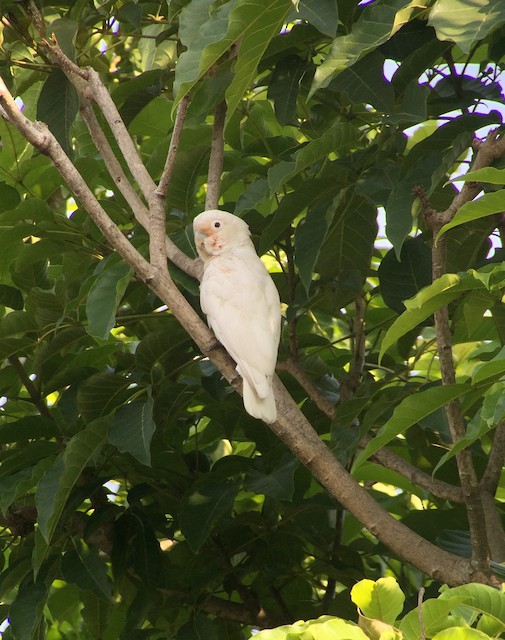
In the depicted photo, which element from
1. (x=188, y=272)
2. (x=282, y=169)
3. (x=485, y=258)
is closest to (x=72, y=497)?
(x=188, y=272)

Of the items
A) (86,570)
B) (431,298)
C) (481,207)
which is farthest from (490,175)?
(86,570)

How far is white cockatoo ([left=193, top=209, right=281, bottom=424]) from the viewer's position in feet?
9.11

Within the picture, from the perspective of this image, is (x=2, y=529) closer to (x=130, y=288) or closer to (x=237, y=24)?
(x=130, y=288)

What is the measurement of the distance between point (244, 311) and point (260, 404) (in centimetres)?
58

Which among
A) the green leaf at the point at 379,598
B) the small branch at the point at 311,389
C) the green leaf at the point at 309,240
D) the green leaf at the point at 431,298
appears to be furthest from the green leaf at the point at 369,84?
the green leaf at the point at 379,598

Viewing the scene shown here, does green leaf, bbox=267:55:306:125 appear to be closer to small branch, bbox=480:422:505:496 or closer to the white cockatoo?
the white cockatoo

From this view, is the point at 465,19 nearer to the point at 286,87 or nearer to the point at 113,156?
the point at 286,87

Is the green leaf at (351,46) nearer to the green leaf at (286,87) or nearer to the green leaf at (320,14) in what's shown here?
the green leaf at (320,14)

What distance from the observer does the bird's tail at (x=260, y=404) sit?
2475mm

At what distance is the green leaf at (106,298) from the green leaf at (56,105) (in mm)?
538

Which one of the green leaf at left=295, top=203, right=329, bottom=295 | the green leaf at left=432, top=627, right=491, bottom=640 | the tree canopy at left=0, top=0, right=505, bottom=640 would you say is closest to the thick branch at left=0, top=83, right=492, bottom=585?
the tree canopy at left=0, top=0, right=505, bottom=640

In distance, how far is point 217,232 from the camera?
3.17 m

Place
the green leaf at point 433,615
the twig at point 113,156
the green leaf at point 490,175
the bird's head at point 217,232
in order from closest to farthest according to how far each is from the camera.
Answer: the green leaf at point 433,615 → the green leaf at point 490,175 → the twig at point 113,156 → the bird's head at point 217,232

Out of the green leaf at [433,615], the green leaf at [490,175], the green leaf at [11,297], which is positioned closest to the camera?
the green leaf at [433,615]
